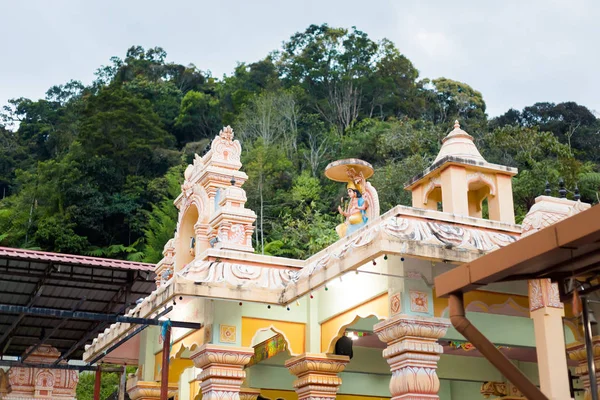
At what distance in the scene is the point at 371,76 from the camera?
44.1 meters

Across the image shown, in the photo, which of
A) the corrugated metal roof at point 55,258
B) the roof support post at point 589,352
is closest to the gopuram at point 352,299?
the corrugated metal roof at point 55,258

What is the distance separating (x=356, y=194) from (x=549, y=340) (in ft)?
11.9

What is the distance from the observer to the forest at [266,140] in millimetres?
29891

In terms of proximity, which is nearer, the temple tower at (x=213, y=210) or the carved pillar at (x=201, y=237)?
the temple tower at (x=213, y=210)

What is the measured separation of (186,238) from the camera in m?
12.2

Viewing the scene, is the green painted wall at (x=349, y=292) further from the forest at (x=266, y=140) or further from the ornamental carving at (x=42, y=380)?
the forest at (x=266, y=140)

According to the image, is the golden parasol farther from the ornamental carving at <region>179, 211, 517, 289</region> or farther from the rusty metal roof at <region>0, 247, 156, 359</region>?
the rusty metal roof at <region>0, 247, 156, 359</region>

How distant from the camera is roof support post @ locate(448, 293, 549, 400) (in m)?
4.36

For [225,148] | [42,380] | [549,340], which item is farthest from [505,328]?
[42,380]

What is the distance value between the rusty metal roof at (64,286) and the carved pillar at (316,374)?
4.33 metres

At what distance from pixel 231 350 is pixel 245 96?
34225 millimetres

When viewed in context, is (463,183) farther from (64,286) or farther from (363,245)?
(64,286)

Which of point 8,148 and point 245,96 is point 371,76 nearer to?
point 245,96

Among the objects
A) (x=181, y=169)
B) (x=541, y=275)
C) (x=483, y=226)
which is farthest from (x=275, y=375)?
(x=181, y=169)
